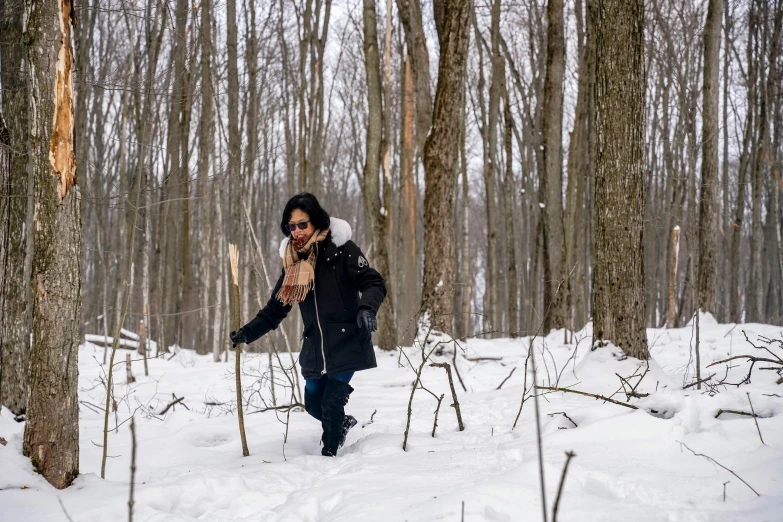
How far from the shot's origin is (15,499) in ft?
7.40

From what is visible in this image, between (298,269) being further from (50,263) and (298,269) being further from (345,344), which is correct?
(50,263)

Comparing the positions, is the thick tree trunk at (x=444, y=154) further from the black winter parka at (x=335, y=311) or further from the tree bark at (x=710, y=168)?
the tree bark at (x=710, y=168)

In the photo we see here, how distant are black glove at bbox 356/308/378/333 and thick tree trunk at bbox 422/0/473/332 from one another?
3439 millimetres

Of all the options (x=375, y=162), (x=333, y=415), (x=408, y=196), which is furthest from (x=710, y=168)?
(x=333, y=415)

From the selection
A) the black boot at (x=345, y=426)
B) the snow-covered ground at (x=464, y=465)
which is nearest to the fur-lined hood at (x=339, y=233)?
the black boot at (x=345, y=426)

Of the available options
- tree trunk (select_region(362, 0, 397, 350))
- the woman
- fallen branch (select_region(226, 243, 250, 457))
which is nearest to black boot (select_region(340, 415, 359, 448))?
the woman

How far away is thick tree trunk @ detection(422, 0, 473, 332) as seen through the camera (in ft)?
21.8

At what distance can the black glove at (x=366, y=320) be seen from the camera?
122 inches

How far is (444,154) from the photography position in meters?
6.68

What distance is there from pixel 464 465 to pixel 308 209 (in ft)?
5.90

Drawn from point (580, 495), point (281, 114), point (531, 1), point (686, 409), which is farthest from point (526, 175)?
point (580, 495)

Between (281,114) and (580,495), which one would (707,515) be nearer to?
(580,495)

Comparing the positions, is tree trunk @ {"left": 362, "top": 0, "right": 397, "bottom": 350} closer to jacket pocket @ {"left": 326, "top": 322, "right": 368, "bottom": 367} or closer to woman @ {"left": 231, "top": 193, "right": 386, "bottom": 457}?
woman @ {"left": 231, "top": 193, "right": 386, "bottom": 457}

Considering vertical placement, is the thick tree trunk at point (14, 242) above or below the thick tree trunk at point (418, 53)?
below
